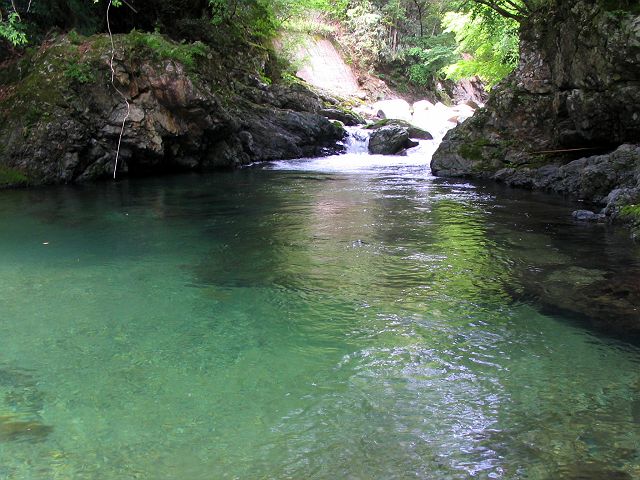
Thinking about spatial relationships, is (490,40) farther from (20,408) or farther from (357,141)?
(20,408)

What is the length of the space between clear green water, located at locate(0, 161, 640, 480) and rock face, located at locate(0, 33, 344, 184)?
21.4ft

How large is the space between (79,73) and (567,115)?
39.0ft

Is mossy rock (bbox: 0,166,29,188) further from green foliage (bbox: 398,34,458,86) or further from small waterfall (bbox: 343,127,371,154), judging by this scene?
green foliage (bbox: 398,34,458,86)

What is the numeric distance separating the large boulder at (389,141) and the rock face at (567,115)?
6.06 metres

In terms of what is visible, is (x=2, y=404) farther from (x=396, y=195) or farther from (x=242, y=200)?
(x=396, y=195)

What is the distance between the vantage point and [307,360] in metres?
3.86

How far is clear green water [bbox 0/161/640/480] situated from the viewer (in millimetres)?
2811

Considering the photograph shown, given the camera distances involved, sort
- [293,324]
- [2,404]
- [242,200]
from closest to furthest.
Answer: [2,404] → [293,324] → [242,200]

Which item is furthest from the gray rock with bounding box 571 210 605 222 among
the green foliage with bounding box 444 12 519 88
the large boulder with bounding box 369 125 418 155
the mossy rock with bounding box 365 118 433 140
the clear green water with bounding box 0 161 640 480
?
the mossy rock with bounding box 365 118 433 140

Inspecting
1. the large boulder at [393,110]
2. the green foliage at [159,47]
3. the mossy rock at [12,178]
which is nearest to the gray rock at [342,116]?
the large boulder at [393,110]

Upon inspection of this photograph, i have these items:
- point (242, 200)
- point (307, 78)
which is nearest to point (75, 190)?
point (242, 200)

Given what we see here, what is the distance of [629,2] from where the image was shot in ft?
32.3

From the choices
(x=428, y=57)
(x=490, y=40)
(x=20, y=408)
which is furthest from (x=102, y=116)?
(x=428, y=57)

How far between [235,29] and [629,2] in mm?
15248
